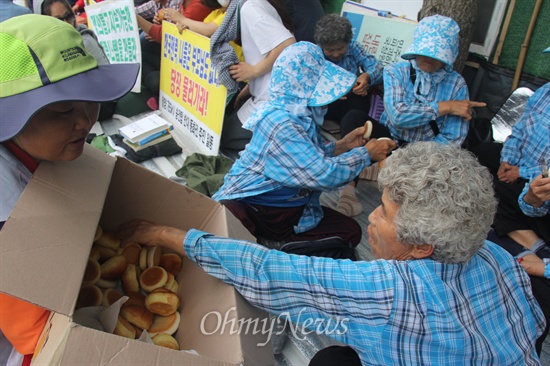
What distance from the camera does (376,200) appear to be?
3412 millimetres

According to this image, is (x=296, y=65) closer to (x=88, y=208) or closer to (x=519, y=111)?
(x=88, y=208)

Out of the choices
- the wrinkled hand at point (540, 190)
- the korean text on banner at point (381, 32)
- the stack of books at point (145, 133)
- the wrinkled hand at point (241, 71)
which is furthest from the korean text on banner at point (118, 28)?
the wrinkled hand at point (540, 190)

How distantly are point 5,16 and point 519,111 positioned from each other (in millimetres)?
4097

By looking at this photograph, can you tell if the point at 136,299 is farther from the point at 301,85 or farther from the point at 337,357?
the point at 301,85

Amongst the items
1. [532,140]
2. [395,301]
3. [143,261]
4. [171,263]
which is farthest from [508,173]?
[143,261]

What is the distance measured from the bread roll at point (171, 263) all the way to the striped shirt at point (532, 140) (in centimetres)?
224

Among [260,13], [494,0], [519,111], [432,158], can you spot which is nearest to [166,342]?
[432,158]

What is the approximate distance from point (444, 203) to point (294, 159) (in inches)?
38.7

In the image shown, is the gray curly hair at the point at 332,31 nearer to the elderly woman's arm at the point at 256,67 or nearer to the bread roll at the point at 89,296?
the elderly woman's arm at the point at 256,67

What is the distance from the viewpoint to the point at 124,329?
4.21ft

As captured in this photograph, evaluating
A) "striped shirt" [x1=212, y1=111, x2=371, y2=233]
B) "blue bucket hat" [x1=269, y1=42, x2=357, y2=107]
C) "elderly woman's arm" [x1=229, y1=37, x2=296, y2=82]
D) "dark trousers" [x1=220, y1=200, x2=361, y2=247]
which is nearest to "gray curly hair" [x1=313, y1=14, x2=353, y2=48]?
"elderly woman's arm" [x1=229, y1=37, x2=296, y2=82]

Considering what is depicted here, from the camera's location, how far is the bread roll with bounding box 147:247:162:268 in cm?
160

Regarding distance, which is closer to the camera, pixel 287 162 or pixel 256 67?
pixel 287 162

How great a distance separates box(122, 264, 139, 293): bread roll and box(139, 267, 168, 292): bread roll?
0.07 feet
